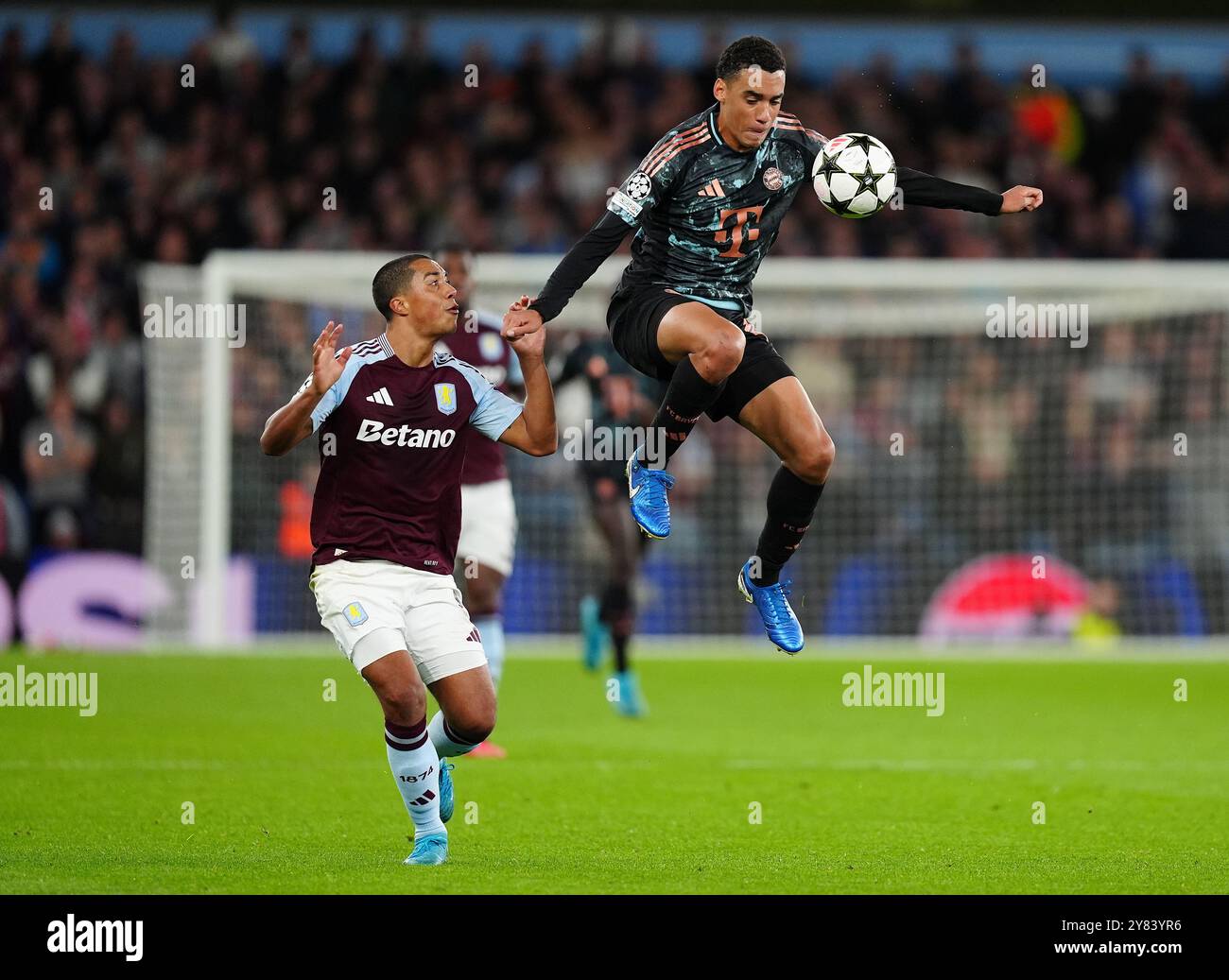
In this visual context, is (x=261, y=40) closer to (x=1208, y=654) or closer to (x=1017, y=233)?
(x=1017, y=233)

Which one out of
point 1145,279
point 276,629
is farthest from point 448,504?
point 1145,279

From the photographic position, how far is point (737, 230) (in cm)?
777

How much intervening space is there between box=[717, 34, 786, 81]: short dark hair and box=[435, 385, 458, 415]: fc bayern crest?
1.67 metres

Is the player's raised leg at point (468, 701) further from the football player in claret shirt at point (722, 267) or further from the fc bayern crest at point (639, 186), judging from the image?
the fc bayern crest at point (639, 186)

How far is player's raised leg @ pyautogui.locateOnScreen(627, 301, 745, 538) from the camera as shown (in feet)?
24.9

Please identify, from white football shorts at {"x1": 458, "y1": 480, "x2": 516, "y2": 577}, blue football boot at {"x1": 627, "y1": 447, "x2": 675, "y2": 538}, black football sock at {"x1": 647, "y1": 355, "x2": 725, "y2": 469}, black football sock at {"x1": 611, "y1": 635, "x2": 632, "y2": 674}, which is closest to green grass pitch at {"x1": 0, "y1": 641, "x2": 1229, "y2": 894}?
black football sock at {"x1": 611, "y1": 635, "x2": 632, "y2": 674}

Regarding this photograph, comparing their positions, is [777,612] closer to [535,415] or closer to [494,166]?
[535,415]

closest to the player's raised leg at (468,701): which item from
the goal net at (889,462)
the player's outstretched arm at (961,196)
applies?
the player's outstretched arm at (961,196)

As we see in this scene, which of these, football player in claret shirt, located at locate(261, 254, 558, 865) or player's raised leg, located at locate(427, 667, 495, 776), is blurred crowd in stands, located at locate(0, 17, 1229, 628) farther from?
player's raised leg, located at locate(427, 667, 495, 776)

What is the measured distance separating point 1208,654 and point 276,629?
333 inches

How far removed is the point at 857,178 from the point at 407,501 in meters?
2.19

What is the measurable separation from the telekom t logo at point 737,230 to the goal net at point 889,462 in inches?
319

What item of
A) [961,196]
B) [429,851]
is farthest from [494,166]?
[429,851]

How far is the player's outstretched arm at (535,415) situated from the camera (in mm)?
7297
